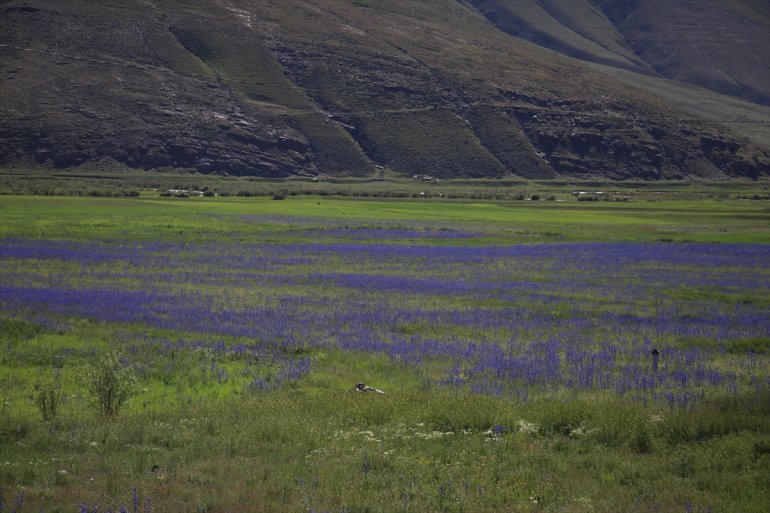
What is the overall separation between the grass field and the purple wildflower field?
150mm

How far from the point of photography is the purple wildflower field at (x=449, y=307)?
1922 centimetres

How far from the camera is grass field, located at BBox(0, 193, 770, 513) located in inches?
402

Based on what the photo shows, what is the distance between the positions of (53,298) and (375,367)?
1424 cm

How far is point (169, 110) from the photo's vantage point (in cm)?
17238

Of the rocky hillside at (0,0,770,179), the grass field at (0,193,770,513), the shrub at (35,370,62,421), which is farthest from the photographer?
the rocky hillside at (0,0,770,179)

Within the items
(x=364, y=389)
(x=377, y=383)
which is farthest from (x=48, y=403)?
(x=377, y=383)

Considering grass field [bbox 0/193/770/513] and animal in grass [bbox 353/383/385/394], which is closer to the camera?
grass field [bbox 0/193/770/513]

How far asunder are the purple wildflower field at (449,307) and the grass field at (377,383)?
15cm

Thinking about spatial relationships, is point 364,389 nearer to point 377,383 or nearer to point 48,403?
point 377,383

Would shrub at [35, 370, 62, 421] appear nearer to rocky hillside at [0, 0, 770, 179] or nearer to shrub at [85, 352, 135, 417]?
shrub at [85, 352, 135, 417]

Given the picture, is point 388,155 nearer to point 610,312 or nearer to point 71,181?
point 71,181

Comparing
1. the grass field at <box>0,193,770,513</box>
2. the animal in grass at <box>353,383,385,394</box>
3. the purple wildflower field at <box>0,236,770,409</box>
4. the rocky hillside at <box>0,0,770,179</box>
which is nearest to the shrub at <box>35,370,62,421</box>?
the grass field at <box>0,193,770,513</box>

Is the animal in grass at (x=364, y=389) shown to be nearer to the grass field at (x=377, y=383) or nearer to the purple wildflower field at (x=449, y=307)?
the grass field at (x=377, y=383)

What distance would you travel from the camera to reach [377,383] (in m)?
18.0
